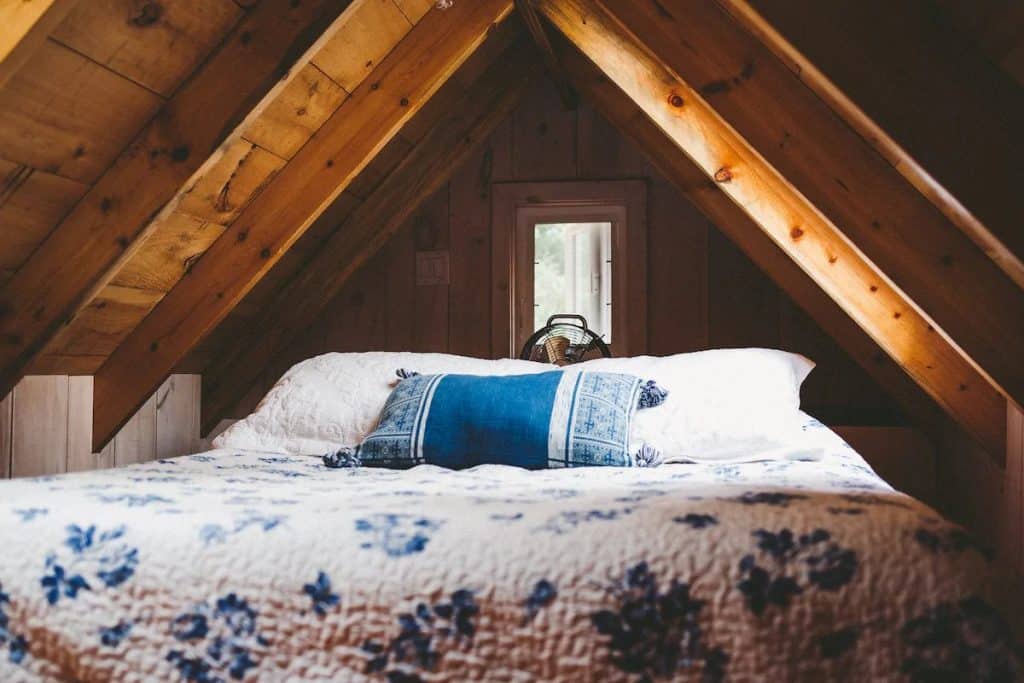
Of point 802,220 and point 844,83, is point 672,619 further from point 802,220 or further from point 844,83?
point 802,220

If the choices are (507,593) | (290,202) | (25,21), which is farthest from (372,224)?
(507,593)

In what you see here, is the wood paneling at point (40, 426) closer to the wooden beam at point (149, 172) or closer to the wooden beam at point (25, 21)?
the wooden beam at point (149, 172)

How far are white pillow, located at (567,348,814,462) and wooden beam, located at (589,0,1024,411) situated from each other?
1.86 feet

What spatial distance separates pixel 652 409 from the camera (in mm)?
2184

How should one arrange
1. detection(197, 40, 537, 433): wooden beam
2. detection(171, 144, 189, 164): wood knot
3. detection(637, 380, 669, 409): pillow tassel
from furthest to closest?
detection(197, 40, 537, 433): wooden beam, detection(637, 380, 669, 409): pillow tassel, detection(171, 144, 189, 164): wood knot

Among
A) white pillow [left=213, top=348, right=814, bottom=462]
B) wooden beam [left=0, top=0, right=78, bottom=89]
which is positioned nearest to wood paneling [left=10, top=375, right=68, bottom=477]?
white pillow [left=213, top=348, right=814, bottom=462]

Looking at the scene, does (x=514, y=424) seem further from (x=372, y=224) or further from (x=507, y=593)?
(x=372, y=224)

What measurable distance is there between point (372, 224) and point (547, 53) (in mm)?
887

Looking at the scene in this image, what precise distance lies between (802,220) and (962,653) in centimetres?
147

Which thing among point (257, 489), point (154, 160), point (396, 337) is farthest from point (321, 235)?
point (257, 489)

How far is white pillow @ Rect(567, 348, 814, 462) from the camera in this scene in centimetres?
206

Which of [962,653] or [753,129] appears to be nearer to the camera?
[962,653]

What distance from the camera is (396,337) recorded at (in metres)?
3.52

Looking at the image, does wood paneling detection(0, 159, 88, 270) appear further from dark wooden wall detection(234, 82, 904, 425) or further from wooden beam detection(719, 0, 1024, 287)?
dark wooden wall detection(234, 82, 904, 425)
